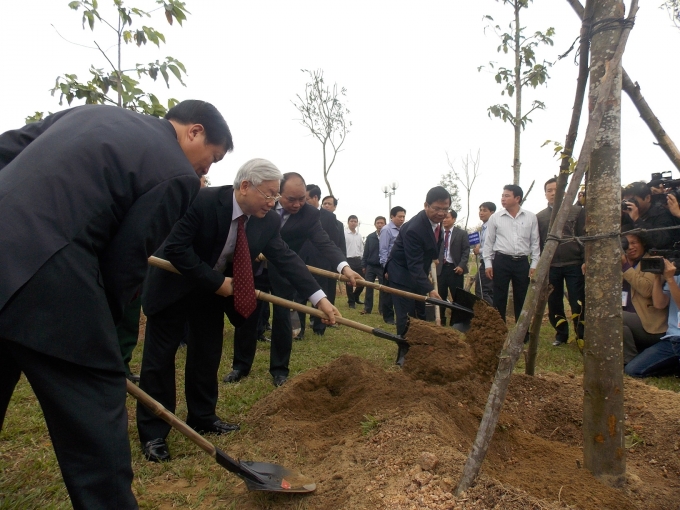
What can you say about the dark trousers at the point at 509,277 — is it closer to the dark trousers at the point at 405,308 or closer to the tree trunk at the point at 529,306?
the dark trousers at the point at 405,308

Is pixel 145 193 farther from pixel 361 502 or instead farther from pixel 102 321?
pixel 361 502

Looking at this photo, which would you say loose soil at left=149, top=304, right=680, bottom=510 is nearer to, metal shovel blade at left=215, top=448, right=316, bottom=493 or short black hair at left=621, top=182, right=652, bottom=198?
metal shovel blade at left=215, top=448, right=316, bottom=493

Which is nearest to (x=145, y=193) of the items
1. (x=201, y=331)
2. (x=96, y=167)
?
(x=96, y=167)

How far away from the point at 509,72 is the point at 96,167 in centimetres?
715

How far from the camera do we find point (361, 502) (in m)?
2.27

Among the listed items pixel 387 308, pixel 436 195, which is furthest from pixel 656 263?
pixel 387 308

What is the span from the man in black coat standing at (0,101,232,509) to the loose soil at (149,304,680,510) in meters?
1.21

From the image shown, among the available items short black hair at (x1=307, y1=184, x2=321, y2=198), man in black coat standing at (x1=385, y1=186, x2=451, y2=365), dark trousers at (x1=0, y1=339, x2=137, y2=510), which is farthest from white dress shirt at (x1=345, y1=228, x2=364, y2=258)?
dark trousers at (x1=0, y1=339, x2=137, y2=510)

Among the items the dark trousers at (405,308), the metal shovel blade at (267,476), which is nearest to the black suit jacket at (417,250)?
the dark trousers at (405,308)

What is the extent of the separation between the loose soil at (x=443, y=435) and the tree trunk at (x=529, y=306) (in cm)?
17

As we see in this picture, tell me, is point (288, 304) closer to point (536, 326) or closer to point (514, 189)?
point (536, 326)

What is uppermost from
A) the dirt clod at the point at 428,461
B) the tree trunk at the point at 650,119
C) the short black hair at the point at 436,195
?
the tree trunk at the point at 650,119

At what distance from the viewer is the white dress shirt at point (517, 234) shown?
250 inches

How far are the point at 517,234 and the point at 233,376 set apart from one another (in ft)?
13.1
